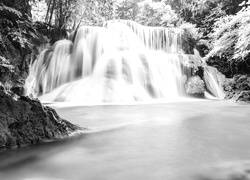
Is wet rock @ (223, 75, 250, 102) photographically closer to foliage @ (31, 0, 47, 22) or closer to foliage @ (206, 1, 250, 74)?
foliage @ (206, 1, 250, 74)

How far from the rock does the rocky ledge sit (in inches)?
390

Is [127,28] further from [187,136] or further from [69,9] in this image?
[187,136]

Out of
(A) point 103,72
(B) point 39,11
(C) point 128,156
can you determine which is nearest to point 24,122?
(C) point 128,156

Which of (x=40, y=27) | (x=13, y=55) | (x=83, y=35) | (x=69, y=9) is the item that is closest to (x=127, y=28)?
(x=83, y=35)

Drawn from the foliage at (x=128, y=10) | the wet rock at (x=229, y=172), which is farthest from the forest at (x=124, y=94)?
the foliage at (x=128, y=10)

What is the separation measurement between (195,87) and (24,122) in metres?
10.4

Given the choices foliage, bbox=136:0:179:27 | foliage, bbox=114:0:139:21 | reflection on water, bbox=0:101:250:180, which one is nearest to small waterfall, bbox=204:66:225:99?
foliage, bbox=136:0:179:27

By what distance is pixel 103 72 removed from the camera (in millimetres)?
11219

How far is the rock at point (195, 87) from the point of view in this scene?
12023 millimetres

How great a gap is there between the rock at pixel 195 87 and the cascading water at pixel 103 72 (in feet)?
1.03

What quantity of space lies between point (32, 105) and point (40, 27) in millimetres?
13189

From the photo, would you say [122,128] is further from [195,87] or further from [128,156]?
[195,87]

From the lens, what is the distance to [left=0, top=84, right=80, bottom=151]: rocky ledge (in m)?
2.72

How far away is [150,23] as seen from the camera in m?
23.1
